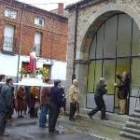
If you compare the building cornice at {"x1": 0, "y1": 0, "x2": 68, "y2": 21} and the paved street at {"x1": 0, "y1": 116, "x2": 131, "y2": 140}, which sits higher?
the building cornice at {"x1": 0, "y1": 0, "x2": 68, "y2": 21}

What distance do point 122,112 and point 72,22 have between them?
536 cm

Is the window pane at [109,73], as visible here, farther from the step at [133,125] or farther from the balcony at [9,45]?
the balcony at [9,45]

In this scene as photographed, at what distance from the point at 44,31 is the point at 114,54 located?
1518cm

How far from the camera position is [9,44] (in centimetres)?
2755

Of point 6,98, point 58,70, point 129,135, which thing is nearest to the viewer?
point 6,98

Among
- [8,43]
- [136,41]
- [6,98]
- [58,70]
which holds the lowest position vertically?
[6,98]

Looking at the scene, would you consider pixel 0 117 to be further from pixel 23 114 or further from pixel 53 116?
pixel 23 114

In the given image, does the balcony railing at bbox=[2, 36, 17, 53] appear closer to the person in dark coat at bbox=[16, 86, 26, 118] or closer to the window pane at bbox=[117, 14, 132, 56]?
the person in dark coat at bbox=[16, 86, 26, 118]

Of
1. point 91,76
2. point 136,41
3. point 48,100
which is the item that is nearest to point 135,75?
point 136,41

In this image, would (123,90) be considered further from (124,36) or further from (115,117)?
(124,36)

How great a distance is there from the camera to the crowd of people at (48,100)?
36.7ft

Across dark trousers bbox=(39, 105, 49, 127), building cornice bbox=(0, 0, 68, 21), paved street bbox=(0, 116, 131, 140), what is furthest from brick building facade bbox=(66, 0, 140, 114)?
building cornice bbox=(0, 0, 68, 21)

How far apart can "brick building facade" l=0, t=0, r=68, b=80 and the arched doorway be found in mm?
11812

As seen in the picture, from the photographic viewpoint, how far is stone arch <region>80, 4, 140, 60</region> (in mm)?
14258
